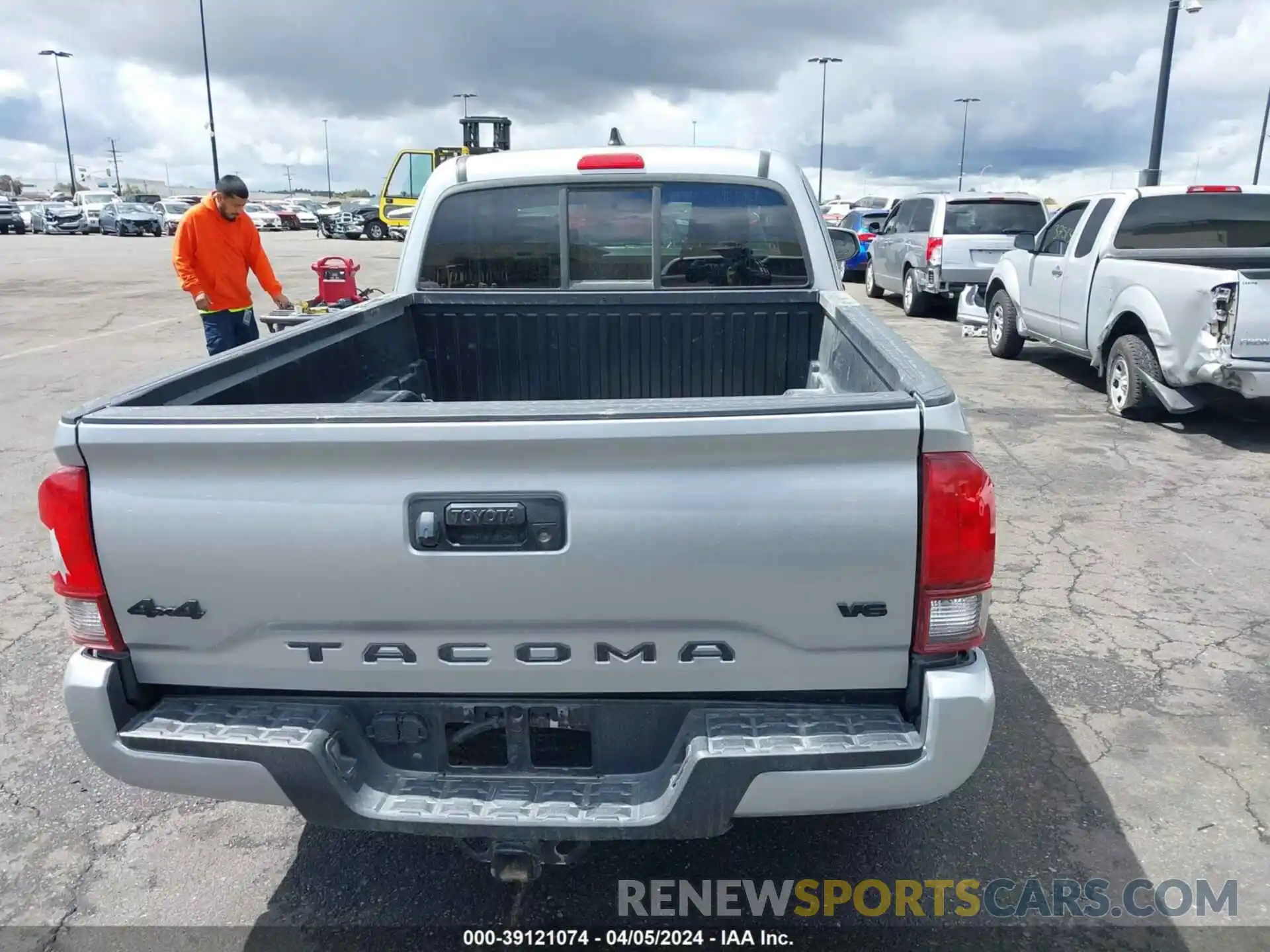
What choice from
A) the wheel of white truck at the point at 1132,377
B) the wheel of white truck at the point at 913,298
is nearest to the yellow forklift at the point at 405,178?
the wheel of white truck at the point at 913,298

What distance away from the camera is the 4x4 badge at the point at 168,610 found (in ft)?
7.13

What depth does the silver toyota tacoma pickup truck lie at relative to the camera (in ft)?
6.72

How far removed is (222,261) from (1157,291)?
7326 millimetres

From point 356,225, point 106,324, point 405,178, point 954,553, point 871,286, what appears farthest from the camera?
point 356,225

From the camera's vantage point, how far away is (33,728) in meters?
3.66

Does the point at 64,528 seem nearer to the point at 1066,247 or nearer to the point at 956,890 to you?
the point at 956,890

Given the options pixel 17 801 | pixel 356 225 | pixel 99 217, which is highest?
pixel 99 217

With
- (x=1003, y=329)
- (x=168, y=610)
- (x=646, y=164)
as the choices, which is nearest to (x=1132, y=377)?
(x=1003, y=329)

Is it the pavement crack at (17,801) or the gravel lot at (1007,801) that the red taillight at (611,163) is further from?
the pavement crack at (17,801)

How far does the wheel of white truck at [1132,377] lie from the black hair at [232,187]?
7.14 meters

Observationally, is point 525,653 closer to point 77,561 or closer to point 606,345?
point 77,561

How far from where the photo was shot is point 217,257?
7207 millimetres

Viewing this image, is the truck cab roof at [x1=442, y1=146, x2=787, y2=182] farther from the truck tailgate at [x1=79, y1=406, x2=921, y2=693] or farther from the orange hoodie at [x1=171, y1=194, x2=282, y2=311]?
the orange hoodie at [x1=171, y1=194, x2=282, y2=311]

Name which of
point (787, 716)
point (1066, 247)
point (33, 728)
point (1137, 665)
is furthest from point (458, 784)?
point (1066, 247)
